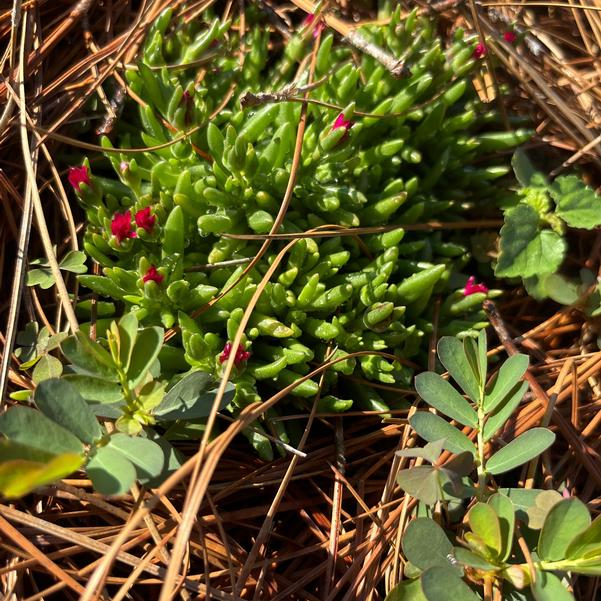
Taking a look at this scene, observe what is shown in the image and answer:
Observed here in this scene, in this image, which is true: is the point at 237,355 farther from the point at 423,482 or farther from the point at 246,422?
the point at 423,482

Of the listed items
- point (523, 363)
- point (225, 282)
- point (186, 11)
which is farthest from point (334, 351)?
point (186, 11)

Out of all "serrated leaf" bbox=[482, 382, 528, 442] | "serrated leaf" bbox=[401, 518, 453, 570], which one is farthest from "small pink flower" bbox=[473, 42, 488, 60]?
"serrated leaf" bbox=[401, 518, 453, 570]

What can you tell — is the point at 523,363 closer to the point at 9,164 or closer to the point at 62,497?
the point at 62,497

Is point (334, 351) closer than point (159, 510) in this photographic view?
No

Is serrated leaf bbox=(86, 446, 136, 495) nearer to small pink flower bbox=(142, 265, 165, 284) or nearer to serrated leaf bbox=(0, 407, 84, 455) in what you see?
serrated leaf bbox=(0, 407, 84, 455)

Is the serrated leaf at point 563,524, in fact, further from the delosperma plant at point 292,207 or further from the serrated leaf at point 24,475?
the serrated leaf at point 24,475

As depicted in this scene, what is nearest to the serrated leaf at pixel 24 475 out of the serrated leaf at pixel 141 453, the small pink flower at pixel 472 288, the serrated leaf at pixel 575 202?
the serrated leaf at pixel 141 453
